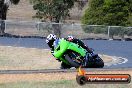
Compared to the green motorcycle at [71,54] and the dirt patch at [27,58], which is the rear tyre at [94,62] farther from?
the dirt patch at [27,58]

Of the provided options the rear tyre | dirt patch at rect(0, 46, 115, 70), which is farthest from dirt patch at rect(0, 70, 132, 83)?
dirt patch at rect(0, 46, 115, 70)

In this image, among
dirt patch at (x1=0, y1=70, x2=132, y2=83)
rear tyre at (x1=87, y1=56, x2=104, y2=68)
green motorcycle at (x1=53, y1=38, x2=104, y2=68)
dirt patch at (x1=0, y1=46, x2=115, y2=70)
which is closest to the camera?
green motorcycle at (x1=53, y1=38, x2=104, y2=68)

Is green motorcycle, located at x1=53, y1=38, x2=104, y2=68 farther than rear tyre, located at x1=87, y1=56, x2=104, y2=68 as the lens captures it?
No

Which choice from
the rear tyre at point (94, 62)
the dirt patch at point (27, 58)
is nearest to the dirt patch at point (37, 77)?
the rear tyre at point (94, 62)

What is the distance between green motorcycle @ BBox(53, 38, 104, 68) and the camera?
27.4 ft

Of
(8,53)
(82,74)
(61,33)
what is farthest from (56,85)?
A: (61,33)

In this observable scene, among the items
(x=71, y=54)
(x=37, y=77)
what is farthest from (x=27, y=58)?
(x=71, y=54)

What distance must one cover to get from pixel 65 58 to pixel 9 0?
3629cm

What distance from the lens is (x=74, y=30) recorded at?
132 ft

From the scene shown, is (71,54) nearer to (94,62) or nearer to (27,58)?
(94,62)

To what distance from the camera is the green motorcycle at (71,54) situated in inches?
328

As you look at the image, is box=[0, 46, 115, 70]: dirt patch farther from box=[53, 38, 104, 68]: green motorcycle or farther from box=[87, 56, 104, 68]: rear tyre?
box=[53, 38, 104, 68]: green motorcycle

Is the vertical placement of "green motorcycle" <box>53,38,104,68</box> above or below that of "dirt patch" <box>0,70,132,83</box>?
above

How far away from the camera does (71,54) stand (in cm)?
861
